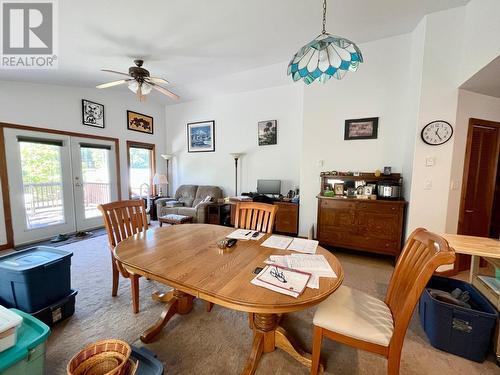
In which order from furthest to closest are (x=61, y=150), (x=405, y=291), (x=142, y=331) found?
(x=61, y=150), (x=142, y=331), (x=405, y=291)

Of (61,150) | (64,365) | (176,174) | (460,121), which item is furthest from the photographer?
(176,174)

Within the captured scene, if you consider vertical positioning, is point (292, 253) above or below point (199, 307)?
above

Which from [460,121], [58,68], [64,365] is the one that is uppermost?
[58,68]

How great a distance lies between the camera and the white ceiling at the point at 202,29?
2.17 m

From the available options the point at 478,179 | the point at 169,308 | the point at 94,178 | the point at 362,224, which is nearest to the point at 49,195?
the point at 94,178

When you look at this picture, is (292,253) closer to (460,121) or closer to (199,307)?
(199,307)

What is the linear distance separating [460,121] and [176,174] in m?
5.62

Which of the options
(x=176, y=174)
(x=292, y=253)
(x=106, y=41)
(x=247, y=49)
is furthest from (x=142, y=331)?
(x=176, y=174)

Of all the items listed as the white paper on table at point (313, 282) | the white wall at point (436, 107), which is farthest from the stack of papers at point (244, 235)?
the white wall at point (436, 107)

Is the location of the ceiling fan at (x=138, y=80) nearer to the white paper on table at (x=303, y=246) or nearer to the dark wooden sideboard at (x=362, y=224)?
the white paper on table at (x=303, y=246)

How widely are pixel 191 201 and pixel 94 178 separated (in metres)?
2.00

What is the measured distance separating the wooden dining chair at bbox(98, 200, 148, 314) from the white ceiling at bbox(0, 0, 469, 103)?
196 centimetres

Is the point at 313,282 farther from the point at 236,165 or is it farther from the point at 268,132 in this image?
the point at 236,165

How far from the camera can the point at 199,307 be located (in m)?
1.97
